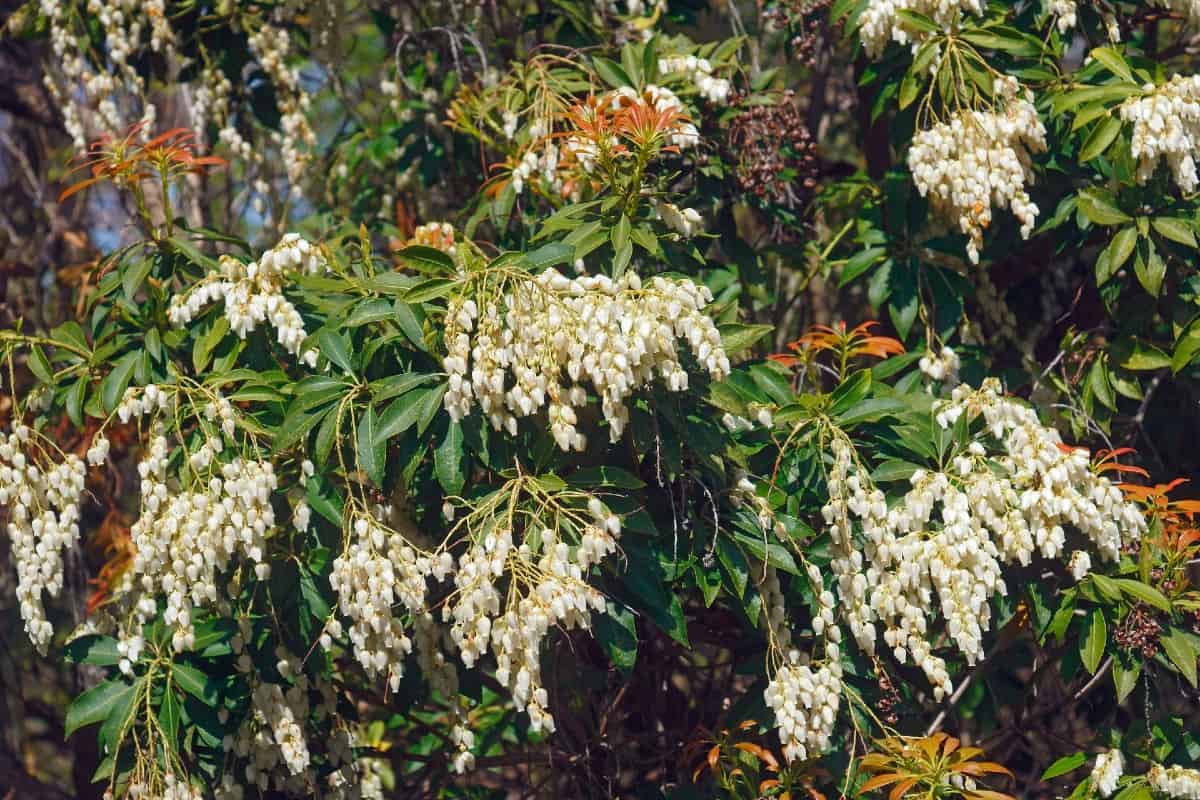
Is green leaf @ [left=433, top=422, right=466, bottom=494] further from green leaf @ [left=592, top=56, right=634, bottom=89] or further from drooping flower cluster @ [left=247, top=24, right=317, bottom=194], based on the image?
drooping flower cluster @ [left=247, top=24, right=317, bottom=194]

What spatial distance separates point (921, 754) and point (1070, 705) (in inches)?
36.9

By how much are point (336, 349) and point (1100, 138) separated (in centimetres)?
185

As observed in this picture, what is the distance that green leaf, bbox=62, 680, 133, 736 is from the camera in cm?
297

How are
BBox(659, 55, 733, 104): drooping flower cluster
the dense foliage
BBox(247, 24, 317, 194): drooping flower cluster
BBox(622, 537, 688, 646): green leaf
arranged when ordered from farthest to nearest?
BBox(247, 24, 317, 194): drooping flower cluster
BBox(659, 55, 733, 104): drooping flower cluster
BBox(622, 537, 688, 646): green leaf
the dense foliage

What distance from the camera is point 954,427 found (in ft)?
9.57

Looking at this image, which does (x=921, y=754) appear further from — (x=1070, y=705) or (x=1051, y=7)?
(x=1051, y=7)

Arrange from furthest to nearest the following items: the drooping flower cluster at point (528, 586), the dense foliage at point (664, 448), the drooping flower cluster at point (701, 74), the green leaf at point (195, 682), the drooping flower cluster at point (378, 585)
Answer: the drooping flower cluster at point (701, 74)
the green leaf at point (195, 682)
the dense foliage at point (664, 448)
the drooping flower cluster at point (378, 585)
the drooping flower cluster at point (528, 586)

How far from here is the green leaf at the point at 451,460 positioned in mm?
2648

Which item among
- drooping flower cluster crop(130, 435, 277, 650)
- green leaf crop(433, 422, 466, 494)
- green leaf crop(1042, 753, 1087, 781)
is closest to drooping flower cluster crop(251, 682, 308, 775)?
drooping flower cluster crop(130, 435, 277, 650)

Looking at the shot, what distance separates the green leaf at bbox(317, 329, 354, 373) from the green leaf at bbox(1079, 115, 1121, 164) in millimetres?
1777

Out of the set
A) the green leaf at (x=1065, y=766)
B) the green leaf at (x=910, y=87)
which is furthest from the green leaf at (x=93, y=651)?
the green leaf at (x=910, y=87)

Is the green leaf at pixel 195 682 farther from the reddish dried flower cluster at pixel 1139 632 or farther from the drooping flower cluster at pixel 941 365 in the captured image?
the reddish dried flower cluster at pixel 1139 632

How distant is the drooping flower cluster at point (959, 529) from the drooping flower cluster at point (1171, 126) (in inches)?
27.7

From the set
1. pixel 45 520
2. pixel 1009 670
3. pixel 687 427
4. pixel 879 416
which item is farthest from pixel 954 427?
pixel 45 520
